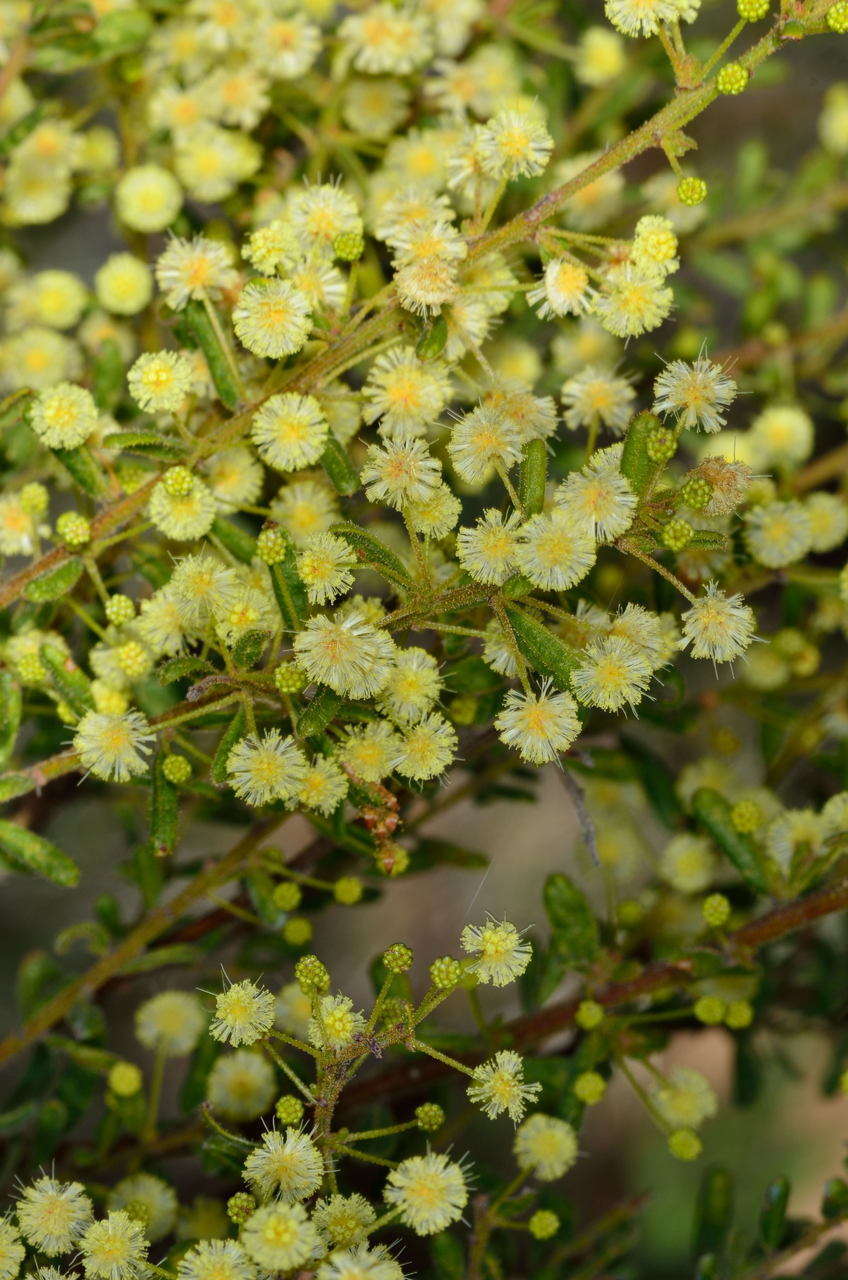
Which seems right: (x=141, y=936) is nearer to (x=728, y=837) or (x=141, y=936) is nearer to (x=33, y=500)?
Result: (x=33, y=500)

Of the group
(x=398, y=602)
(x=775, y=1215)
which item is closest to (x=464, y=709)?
(x=398, y=602)

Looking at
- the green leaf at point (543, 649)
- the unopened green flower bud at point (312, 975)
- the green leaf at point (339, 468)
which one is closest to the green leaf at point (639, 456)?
the green leaf at point (543, 649)

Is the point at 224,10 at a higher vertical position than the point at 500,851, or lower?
higher

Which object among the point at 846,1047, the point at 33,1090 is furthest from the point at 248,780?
the point at 846,1047

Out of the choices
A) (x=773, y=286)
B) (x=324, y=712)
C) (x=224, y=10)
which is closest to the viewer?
(x=324, y=712)

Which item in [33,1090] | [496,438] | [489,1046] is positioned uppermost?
[496,438]

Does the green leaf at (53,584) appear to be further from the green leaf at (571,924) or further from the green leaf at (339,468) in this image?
the green leaf at (571,924)

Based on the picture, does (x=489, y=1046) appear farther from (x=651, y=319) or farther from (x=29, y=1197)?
(x=651, y=319)
